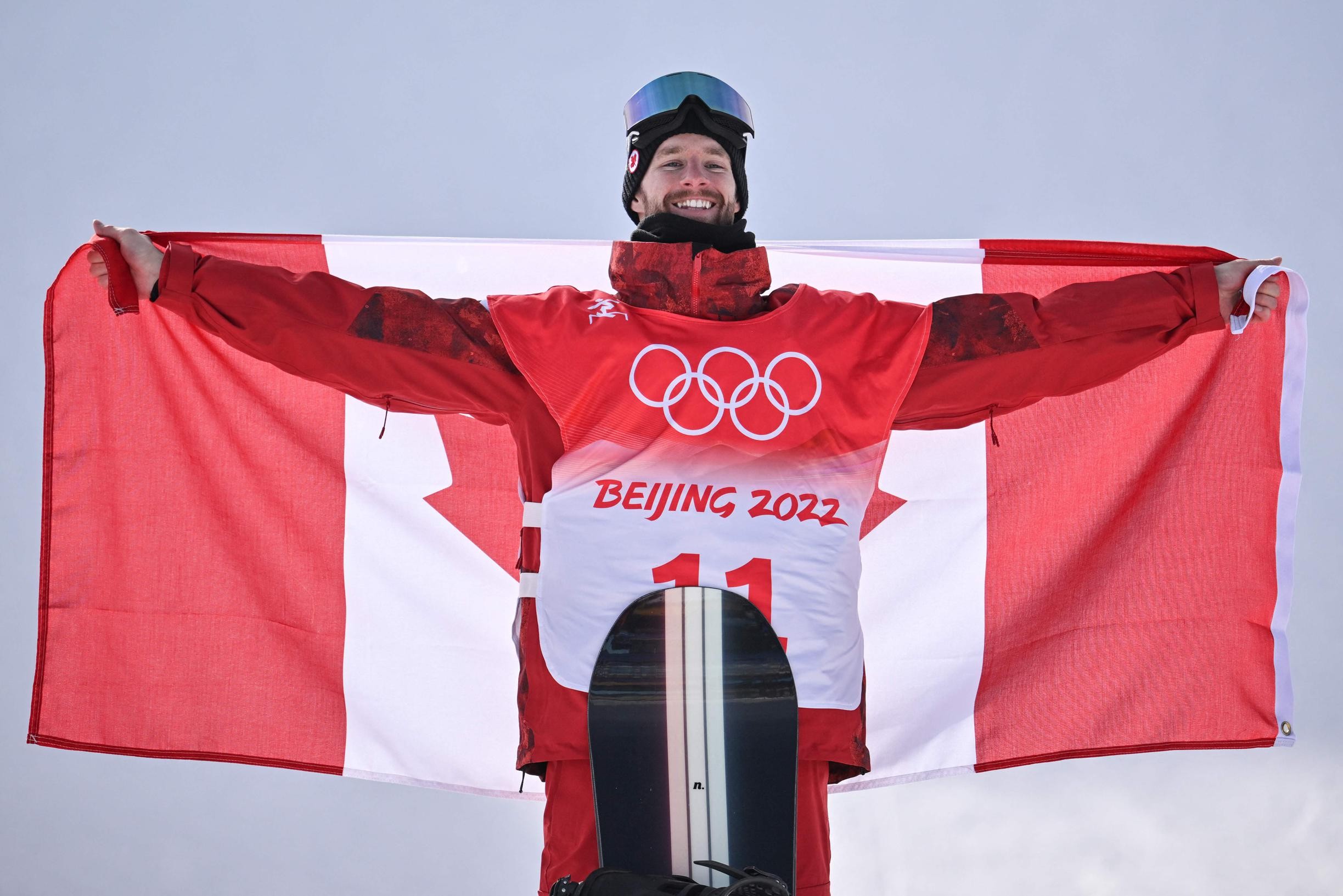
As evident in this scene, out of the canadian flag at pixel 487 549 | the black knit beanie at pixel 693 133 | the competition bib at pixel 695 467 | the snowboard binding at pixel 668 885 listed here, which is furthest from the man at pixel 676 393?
the canadian flag at pixel 487 549

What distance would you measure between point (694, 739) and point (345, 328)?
29.4 inches

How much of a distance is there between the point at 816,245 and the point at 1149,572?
0.85 m

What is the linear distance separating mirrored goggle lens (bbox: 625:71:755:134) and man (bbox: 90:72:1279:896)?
33cm

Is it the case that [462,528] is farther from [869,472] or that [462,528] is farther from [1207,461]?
[1207,461]

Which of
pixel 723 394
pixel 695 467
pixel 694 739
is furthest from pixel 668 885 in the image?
pixel 723 394

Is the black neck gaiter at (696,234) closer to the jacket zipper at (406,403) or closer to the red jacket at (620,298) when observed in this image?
the red jacket at (620,298)

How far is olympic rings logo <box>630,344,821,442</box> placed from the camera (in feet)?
6.50

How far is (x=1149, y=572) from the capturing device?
99.0 inches

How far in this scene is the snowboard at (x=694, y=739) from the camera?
74.2 inches

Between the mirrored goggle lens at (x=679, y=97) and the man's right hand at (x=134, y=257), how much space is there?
2.65ft

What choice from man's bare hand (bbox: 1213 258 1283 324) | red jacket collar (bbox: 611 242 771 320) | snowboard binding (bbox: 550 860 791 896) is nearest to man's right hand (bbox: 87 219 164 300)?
red jacket collar (bbox: 611 242 771 320)

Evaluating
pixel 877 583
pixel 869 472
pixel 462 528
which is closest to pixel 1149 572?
pixel 877 583

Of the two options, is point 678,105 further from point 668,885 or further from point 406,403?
point 668,885

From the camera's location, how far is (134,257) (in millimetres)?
1903
